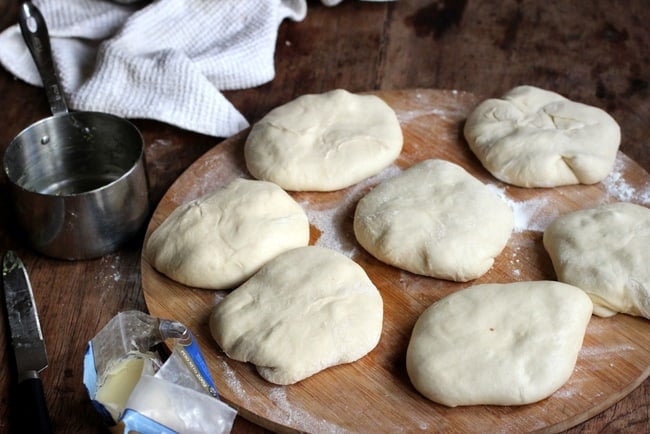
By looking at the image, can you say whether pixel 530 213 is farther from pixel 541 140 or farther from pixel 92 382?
pixel 92 382

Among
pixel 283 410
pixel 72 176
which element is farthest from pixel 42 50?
pixel 283 410

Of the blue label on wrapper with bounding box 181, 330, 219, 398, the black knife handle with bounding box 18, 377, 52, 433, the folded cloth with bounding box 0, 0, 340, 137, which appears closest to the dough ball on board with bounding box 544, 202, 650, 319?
the blue label on wrapper with bounding box 181, 330, 219, 398

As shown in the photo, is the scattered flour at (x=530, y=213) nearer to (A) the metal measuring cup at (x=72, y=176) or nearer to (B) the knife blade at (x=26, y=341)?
(A) the metal measuring cup at (x=72, y=176)

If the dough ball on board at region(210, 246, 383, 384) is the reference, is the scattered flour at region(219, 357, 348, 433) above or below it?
below

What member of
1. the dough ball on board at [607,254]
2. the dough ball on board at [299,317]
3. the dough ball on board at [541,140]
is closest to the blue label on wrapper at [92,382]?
the dough ball on board at [299,317]

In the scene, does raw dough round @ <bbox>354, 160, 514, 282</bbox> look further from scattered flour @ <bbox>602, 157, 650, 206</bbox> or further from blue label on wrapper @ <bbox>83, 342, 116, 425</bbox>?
blue label on wrapper @ <bbox>83, 342, 116, 425</bbox>

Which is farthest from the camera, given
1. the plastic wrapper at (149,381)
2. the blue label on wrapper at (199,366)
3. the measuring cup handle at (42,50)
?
the measuring cup handle at (42,50)

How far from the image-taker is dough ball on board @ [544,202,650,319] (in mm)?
1536

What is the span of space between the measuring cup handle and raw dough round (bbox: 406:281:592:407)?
3.51 feet

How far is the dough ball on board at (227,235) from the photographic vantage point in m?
1.62

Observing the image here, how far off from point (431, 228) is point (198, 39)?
43.7 inches

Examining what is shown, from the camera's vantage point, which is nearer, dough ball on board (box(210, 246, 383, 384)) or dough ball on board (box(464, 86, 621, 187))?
dough ball on board (box(210, 246, 383, 384))

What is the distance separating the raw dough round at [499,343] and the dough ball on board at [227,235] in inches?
14.3

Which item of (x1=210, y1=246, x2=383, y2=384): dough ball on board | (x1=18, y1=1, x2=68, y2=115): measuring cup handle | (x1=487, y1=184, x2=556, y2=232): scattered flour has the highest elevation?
(x1=18, y1=1, x2=68, y2=115): measuring cup handle
